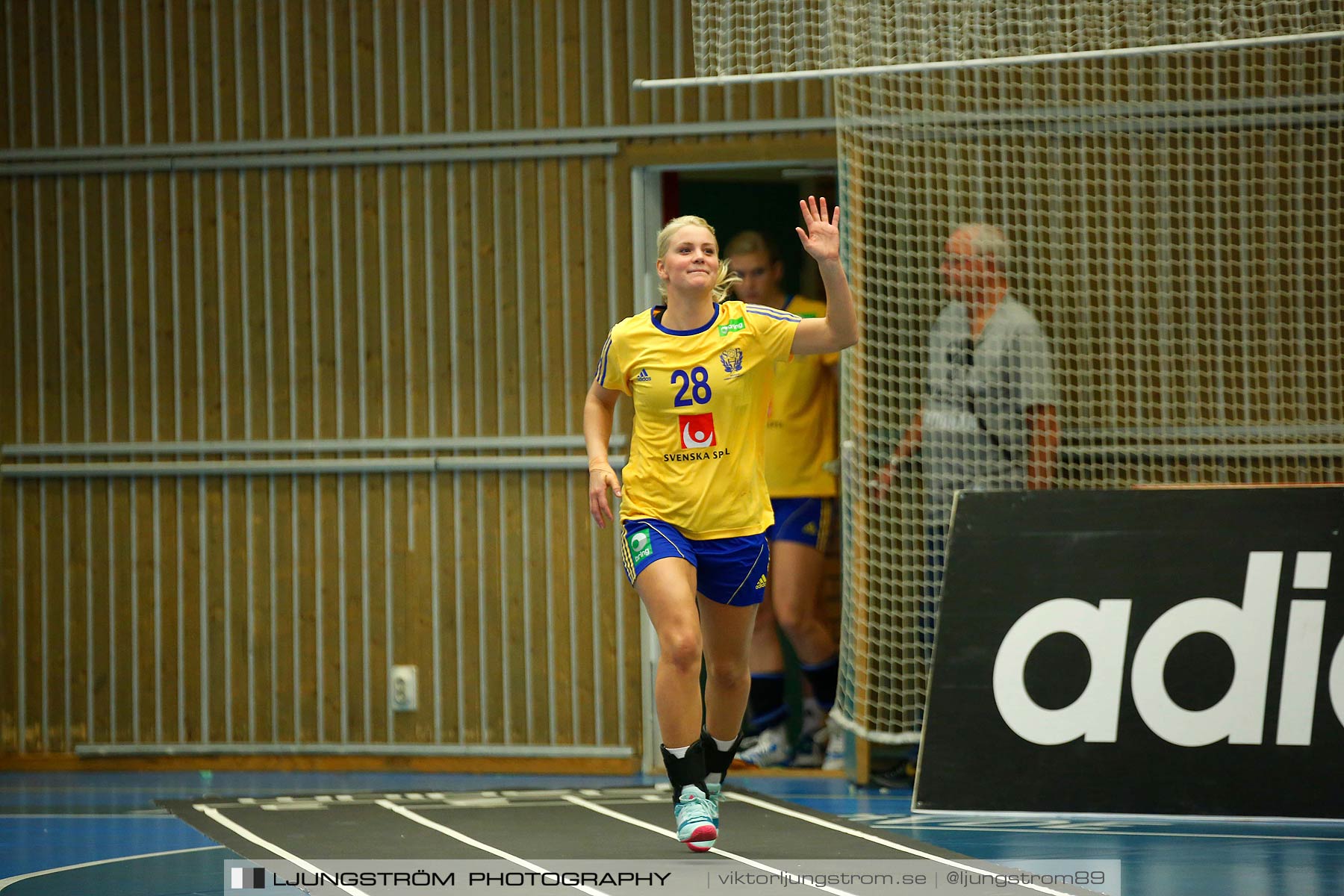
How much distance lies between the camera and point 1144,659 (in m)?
6.33

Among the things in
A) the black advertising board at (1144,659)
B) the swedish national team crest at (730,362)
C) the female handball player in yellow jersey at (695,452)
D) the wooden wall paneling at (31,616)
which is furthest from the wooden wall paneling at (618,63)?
the wooden wall paneling at (31,616)

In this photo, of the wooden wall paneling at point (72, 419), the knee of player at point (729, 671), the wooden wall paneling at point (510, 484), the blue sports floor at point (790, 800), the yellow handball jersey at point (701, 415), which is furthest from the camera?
the wooden wall paneling at point (72, 419)

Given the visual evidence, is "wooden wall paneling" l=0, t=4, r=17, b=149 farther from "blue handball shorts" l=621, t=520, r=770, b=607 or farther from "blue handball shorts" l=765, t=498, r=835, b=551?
"blue handball shorts" l=621, t=520, r=770, b=607

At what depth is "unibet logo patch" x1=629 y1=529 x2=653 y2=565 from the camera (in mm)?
5430

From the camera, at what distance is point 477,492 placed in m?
8.27

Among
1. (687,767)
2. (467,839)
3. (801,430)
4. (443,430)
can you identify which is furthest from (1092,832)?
(443,430)

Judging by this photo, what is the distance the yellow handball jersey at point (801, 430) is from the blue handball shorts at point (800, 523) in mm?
34

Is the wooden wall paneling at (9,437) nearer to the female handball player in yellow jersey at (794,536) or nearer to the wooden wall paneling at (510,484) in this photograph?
the wooden wall paneling at (510,484)

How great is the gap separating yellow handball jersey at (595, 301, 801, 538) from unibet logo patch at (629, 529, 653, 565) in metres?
0.07

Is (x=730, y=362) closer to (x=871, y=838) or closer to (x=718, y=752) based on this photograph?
(x=718, y=752)

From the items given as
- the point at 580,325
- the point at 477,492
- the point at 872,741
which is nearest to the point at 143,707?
the point at 477,492

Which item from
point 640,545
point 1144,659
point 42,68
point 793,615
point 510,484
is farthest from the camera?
point 42,68

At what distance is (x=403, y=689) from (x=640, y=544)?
3.17 m

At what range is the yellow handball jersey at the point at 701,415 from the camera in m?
5.49
